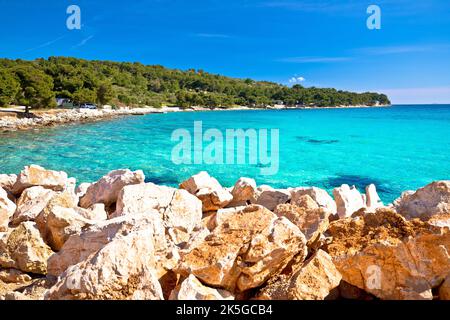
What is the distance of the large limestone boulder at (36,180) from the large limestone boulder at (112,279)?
592cm

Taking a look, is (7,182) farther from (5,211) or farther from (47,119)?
(47,119)

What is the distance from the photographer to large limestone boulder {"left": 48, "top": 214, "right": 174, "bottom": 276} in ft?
14.6

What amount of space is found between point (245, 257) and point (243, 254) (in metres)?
0.06

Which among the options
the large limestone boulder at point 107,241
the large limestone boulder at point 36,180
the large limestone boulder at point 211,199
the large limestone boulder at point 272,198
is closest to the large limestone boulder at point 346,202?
the large limestone boulder at point 272,198

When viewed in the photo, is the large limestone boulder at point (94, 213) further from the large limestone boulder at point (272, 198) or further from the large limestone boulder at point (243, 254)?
the large limestone boulder at point (272, 198)

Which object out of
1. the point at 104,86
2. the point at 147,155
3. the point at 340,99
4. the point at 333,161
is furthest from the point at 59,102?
the point at 340,99

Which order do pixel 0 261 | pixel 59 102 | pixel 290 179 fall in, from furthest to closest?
pixel 59 102, pixel 290 179, pixel 0 261

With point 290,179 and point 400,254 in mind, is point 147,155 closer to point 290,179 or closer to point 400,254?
point 290,179

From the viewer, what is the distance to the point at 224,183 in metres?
17.1

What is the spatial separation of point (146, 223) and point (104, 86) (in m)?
77.6

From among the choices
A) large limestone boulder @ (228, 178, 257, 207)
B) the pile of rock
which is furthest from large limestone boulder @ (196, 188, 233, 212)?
the pile of rock

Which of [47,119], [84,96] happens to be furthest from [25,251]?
[84,96]

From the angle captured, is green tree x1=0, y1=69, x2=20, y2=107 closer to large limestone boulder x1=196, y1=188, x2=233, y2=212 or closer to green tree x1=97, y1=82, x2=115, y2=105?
green tree x1=97, y1=82, x2=115, y2=105
